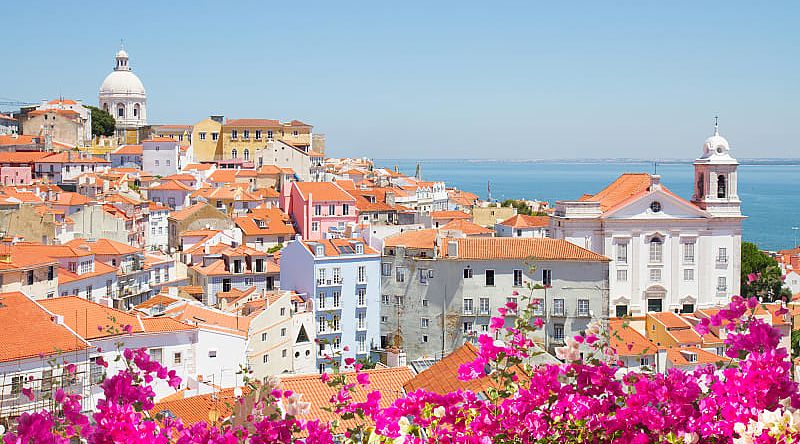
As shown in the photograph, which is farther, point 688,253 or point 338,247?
point 688,253

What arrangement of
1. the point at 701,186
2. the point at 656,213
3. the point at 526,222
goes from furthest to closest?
the point at 526,222, the point at 701,186, the point at 656,213

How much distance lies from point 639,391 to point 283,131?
68.2m

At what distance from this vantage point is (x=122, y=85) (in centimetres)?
8406

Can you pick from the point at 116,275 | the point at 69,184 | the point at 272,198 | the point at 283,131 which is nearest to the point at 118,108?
the point at 283,131

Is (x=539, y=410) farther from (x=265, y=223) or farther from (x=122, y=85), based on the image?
(x=122, y=85)

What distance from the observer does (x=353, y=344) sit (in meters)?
31.1

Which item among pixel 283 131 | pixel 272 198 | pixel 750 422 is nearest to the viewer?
pixel 750 422

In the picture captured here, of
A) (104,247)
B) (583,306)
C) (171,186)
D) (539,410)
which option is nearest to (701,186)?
(583,306)

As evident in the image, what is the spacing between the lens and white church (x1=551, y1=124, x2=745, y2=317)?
130 feet

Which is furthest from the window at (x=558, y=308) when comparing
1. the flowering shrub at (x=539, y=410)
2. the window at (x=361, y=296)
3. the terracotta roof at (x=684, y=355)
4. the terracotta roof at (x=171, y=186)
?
the terracotta roof at (x=171, y=186)

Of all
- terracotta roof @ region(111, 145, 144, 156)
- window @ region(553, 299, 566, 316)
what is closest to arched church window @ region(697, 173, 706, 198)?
window @ region(553, 299, 566, 316)

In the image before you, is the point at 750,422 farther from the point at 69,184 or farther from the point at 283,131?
the point at 283,131

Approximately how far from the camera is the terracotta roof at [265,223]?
46.9 meters

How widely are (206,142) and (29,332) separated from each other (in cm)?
5412
